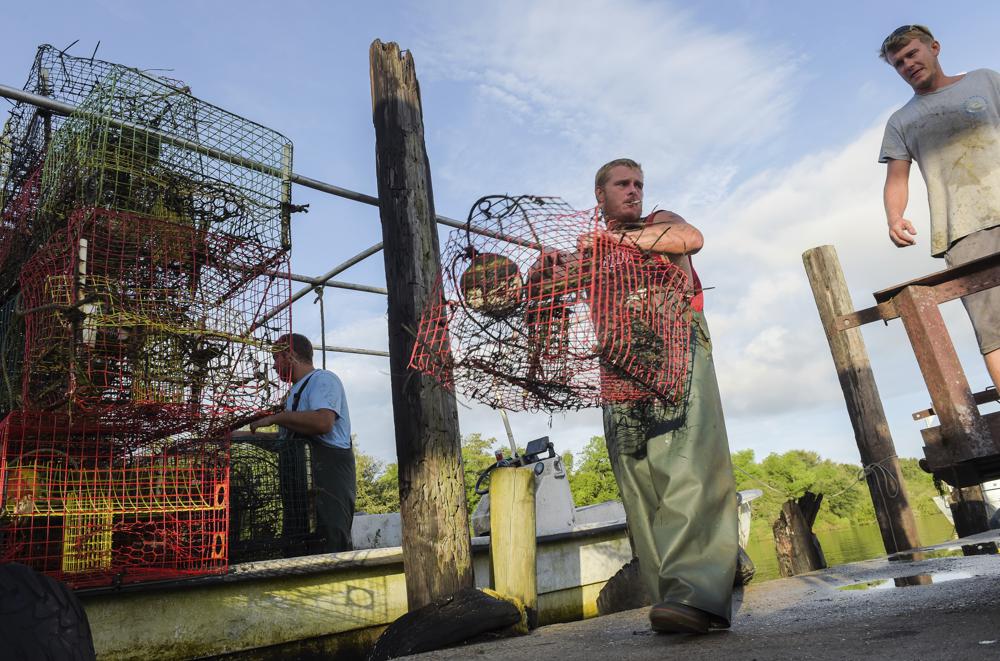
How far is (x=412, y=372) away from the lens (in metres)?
4.25

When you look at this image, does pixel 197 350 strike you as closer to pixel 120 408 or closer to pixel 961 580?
pixel 120 408

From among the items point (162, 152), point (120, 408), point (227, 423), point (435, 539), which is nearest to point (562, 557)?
point (435, 539)

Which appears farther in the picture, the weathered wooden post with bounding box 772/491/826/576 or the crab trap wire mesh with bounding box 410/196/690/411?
Result: the weathered wooden post with bounding box 772/491/826/576

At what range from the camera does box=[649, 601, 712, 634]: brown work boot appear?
269cm

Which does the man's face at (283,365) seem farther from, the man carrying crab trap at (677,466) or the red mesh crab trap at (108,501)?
the man carrying crab trap at (677,466)

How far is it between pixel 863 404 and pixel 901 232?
5.13 m

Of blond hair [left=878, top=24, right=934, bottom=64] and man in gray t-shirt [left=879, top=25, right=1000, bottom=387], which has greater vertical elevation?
blond hair [left=878, top=24, right=934, bottom=64]

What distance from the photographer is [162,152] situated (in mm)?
4488

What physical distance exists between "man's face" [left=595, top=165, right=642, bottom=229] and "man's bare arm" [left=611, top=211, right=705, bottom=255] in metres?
0.21

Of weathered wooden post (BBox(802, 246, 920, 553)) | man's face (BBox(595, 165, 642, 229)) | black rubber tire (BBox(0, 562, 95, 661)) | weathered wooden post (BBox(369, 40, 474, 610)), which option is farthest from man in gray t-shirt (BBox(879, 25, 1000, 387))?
weathered wooden post (BBox(802, 246, 920, 553))

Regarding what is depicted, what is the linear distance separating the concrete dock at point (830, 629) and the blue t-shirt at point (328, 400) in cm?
260

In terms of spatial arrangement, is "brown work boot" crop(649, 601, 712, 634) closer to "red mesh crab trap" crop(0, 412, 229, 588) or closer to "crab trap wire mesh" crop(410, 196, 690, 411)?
"crab trap wire mesh" crop(410, 196, 690, 411)

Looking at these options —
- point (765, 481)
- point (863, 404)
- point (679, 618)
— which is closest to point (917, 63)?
point (679, 618)

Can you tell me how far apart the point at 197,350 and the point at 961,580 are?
4.04 m
